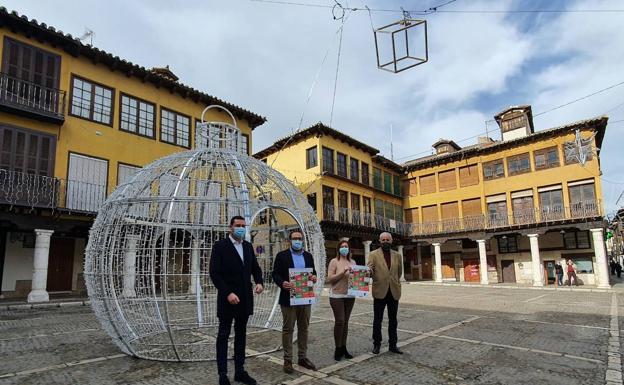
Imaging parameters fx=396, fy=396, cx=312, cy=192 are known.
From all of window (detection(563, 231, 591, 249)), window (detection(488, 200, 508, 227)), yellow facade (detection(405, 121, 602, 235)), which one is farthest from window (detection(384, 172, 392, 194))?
window (detection(563, 231, 591, 249))

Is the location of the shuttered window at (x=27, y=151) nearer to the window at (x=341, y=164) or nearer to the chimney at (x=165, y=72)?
the chimney at (x=165, y=72)

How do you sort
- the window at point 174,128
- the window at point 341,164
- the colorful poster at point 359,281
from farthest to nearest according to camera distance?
the window at point 341,164 < the window at point 174,128 < the colorful poster at point 359,281

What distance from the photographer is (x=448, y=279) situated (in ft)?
109

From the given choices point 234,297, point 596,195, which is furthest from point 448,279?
point 234,297

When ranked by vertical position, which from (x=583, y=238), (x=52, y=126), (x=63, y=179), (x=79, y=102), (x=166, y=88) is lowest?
(x=583, y=238)

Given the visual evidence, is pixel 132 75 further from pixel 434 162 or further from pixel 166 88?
pixel 434 162

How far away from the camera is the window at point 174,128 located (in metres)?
19.5

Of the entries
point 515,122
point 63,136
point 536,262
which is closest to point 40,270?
point 63,136

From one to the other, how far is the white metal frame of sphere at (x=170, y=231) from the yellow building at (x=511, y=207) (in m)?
25.1

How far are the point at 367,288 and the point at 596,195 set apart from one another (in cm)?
2657

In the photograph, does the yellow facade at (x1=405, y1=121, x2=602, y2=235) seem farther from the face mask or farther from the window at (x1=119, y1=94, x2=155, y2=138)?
the face mask

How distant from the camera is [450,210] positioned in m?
33.2

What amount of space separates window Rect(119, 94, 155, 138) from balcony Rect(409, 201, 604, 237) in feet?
75.3

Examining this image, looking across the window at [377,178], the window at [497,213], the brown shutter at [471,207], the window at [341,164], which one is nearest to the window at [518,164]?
the window at [497,213]
